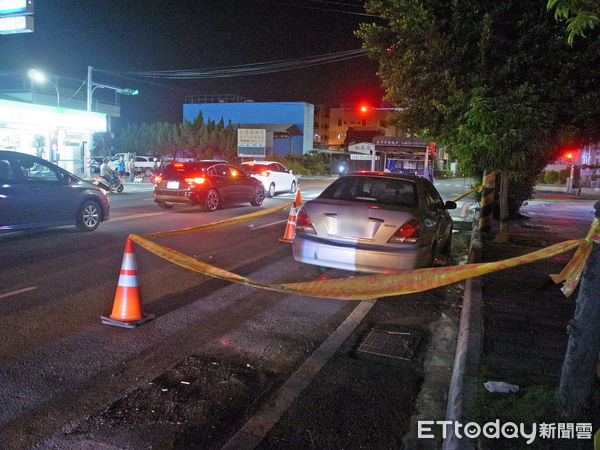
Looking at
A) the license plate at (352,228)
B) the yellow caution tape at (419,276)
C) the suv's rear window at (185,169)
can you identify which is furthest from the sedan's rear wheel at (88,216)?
Result: the license plate at (352,228)

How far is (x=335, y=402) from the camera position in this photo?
4.13 metres

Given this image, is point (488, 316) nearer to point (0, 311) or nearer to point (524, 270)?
point (524, 270)

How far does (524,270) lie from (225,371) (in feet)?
18.9

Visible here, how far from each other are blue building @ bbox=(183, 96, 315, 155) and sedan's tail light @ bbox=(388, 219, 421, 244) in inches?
2473

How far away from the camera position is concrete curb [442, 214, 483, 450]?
344 cm

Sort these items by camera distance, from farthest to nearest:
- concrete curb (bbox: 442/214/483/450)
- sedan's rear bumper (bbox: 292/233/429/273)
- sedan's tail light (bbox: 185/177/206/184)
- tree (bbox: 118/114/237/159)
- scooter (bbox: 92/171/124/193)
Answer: tree (bbox: 118/114/237/159) < scooter (bbox: 92/171/124/193) < sedan's tail light (bbox: 185/177/206/184) < sedan's rear bumper (bbox: 292/233/429/273) < concrete curb (bbox: 442/214/483/450)

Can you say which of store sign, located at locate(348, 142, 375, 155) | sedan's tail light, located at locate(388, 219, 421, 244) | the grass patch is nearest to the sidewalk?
the grass patch

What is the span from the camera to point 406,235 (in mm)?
7027

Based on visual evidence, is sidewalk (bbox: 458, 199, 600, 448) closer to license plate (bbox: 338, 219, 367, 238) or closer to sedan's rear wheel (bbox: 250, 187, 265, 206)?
license plate (bbox: 338, 219, 367, 238)

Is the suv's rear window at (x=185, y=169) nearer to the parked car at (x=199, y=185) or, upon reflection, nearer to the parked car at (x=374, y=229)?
the parked car at (x=199, y=185)

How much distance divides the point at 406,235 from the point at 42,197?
7.39 meters

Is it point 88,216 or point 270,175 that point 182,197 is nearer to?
point 88,216

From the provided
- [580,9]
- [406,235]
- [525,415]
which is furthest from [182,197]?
[580,9]

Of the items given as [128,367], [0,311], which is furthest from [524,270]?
[0,311]
